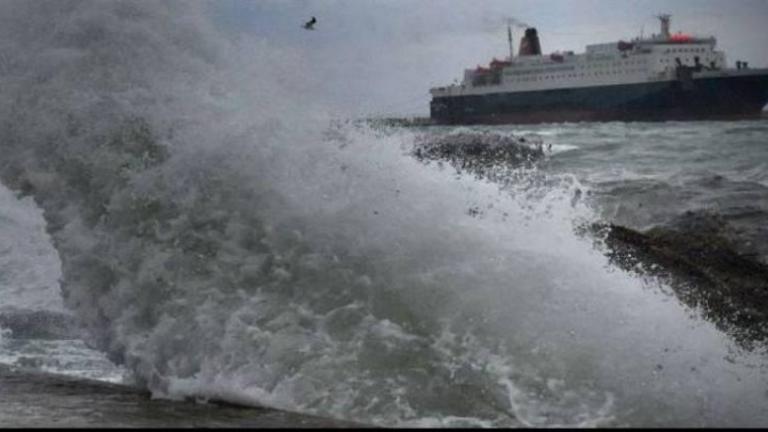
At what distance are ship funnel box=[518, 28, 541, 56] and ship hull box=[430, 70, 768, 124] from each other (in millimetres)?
9113

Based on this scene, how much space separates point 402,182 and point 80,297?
231 centimetres

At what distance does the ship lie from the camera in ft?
206

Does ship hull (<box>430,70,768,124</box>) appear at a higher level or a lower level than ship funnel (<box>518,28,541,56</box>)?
lower

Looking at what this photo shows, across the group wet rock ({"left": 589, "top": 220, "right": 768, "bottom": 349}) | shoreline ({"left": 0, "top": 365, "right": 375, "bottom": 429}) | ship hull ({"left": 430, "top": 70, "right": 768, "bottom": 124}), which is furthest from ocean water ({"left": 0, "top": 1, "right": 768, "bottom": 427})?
ship hull ({"left": 430, "top": 70, "right": 768, "bottom": 124})

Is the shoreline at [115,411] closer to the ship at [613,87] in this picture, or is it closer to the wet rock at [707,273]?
the wet rock at [707,273]

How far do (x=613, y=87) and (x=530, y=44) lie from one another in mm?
17527

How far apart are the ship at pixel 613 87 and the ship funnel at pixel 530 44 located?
0.19 m

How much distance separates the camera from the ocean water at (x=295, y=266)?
480 cm

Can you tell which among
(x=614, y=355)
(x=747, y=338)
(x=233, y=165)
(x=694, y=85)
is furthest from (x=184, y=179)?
(x=694, y=85)

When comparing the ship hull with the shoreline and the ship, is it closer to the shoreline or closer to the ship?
the ship

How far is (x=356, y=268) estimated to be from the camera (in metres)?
5.62

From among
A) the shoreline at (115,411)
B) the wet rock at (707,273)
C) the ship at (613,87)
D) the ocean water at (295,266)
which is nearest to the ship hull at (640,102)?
the ship at (613,87)

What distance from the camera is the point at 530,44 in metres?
83.4

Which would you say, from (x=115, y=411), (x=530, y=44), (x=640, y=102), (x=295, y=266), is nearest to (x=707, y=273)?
(x=295, y=266)
